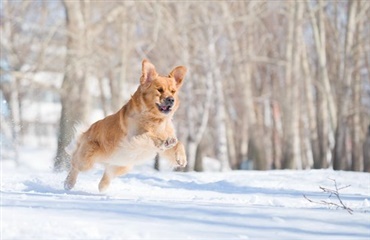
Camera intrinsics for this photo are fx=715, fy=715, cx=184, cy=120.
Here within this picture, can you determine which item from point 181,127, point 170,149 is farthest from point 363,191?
point 181,127

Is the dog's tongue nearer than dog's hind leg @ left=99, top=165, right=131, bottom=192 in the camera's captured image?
Yes

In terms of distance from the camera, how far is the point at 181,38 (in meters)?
24.9

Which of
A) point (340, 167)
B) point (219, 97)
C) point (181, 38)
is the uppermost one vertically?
point (181, 38)

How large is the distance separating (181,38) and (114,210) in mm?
19444

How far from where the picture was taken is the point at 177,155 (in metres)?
8.05

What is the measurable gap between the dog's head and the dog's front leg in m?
0.41

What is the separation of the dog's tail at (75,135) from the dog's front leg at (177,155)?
1500 millimetres

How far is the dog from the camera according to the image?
8.14 meters

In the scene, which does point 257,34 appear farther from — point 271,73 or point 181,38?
point 181,38

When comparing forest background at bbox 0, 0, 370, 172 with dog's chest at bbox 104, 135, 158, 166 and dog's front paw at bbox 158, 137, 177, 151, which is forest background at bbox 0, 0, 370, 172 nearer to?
dog's chest at bbox 104, 135, 158, 166

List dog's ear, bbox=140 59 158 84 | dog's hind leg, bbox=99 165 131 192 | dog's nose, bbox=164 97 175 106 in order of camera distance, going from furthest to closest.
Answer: dog's hind leg, bbox=99 165 131 192 < dog's ear, bbox=140 59 158 84 < dog's nose, bbox=164 97 175 106

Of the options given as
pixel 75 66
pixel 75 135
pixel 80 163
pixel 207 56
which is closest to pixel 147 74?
pixel 80 163

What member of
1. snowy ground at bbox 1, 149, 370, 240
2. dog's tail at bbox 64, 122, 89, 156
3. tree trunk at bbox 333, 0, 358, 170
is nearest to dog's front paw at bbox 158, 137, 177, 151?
snowy ground at bbox 1, 149, 370, 240

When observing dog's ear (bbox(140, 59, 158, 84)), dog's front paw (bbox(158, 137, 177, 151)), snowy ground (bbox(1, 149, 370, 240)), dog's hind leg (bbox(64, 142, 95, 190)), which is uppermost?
dog's ear (bbox(140, 59, 158, 84))
